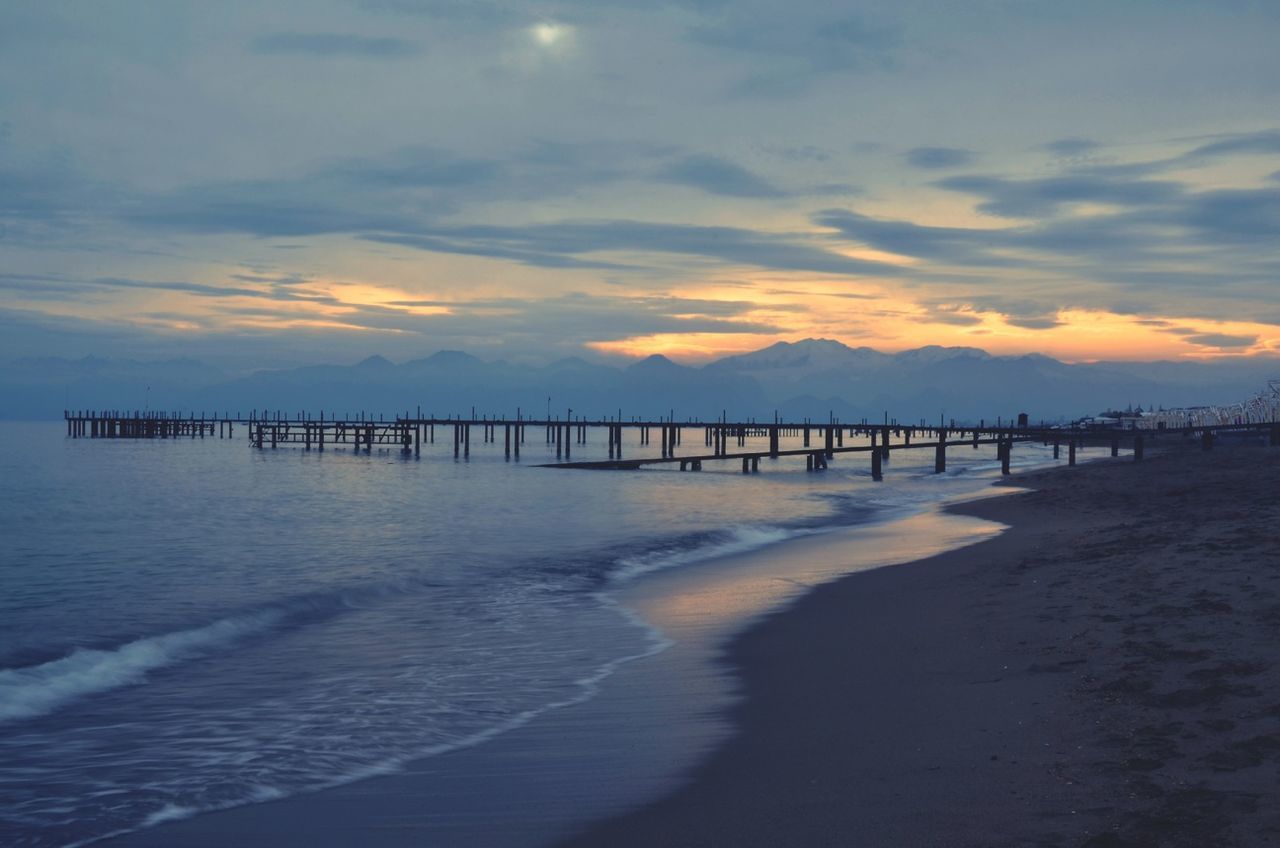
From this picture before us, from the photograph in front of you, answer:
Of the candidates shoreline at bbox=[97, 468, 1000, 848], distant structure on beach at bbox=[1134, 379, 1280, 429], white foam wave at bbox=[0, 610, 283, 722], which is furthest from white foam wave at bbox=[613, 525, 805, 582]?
distant structure on beach at bbox=[1134, 379, 1280, 429]

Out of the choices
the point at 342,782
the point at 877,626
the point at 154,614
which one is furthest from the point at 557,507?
the point at 342,782

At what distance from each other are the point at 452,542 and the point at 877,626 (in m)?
16.0

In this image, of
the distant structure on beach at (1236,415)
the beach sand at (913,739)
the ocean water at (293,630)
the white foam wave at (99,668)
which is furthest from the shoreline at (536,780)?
the distant structure on beach at (1236,415)

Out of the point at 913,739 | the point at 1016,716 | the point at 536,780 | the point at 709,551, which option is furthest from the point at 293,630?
the point at 709,551

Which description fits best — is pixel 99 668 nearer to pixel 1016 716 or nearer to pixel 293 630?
pixel 293 630

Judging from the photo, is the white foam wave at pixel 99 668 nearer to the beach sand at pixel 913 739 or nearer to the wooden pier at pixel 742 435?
the beach sand at pixel 913 739

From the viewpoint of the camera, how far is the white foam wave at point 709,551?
2028cm

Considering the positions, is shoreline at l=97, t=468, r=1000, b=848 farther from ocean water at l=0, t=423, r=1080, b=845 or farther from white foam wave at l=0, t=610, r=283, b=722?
white foam wave at l=0, t=610, r=283, b=722

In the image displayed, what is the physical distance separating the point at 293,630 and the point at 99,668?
2.81 m

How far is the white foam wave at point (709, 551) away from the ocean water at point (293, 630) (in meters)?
0.13

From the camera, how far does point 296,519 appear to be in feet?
108

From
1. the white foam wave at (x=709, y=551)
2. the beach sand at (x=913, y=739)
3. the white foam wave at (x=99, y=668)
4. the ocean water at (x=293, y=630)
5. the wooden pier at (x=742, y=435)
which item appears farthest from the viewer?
the wooden pier at (x=742, y=435)

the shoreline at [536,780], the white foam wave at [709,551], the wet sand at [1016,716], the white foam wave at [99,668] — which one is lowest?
the white foam wave at [709,551]

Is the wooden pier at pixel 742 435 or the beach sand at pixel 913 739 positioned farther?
the wooden pier at pixel 742 435
